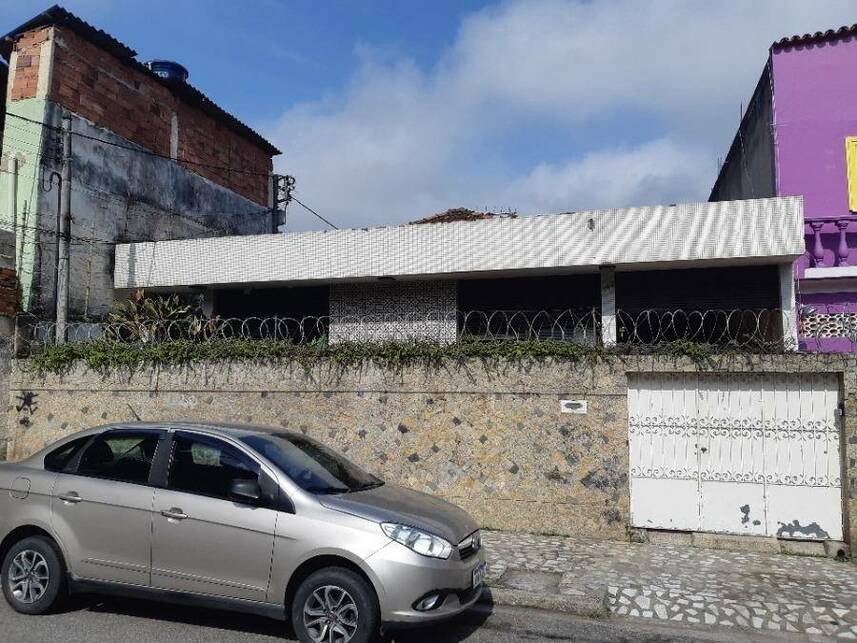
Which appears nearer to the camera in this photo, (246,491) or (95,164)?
(246,491)

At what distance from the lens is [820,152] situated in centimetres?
1191

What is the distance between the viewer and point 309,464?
218 inches

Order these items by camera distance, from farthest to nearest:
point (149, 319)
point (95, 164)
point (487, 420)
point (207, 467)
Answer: point (95, 164), point (149, 319), point (487, 420), point (207, 467)

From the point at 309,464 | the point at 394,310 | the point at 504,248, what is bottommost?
the point at 309,464

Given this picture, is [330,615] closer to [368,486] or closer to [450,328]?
[368,486]

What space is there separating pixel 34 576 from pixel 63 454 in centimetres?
98

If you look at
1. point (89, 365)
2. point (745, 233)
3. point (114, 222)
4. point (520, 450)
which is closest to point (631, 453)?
point (520, 450)

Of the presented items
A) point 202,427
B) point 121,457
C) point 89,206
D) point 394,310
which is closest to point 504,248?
point 394,310

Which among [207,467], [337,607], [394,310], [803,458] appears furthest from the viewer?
[394,310]

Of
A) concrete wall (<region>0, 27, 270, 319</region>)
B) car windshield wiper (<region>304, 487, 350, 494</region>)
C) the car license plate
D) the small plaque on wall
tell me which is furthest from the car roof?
concrete wall (<region>0, 27, 270, 319</region>)

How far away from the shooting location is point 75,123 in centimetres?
1312

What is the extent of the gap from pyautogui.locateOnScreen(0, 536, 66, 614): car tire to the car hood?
2.32 m

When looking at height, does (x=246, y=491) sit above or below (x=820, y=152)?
below

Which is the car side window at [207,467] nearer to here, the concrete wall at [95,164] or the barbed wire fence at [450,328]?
the barbed wire fence at [450,328]
